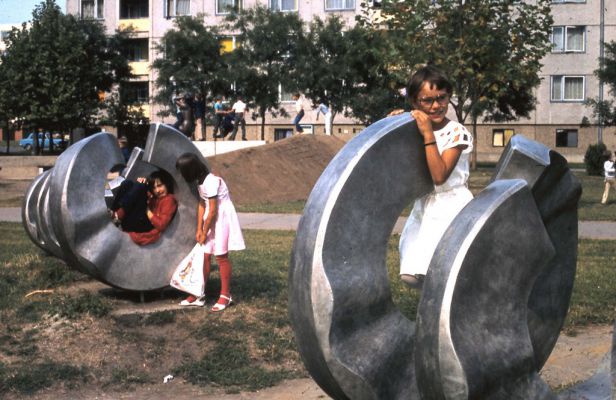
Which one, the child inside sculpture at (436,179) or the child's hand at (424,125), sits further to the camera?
the child inside sculpture at (436,179)

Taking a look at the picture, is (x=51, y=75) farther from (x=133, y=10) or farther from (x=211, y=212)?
(x=211, y=212)

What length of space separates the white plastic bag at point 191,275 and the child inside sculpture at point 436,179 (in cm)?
411

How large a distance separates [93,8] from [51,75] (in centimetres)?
1692

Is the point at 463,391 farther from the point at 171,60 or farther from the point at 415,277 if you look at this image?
the point at 171,60

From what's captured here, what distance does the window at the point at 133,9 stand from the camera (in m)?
59.5

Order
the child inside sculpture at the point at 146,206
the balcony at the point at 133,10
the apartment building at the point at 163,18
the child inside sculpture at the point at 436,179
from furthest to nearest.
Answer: the balcony at the point at 133,10 → the apartment building at the point at 163,18 → the child inside sculpture at the point at 146,206 → the child inside sculpture at the point at 436,179

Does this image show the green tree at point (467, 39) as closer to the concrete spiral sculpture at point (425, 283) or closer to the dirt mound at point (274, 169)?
the dirt mound at point (274, 169)

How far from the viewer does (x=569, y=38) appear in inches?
2085

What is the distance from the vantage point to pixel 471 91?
23578mm

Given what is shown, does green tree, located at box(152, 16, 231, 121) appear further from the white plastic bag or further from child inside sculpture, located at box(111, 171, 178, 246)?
the white plastic bag

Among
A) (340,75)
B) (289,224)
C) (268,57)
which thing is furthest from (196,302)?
(268,57)

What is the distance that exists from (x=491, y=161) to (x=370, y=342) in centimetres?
4683

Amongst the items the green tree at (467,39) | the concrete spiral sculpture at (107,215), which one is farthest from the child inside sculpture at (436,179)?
the green tree at (467,39)

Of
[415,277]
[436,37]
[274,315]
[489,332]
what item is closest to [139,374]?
[274,315]
